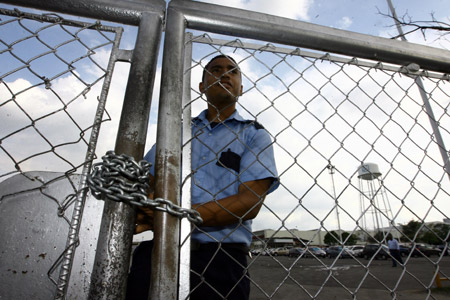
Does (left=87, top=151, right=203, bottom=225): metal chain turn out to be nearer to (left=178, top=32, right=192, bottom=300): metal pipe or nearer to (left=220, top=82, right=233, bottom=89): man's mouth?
(left=178, top=32, right=192, bottom=300): metal pipe

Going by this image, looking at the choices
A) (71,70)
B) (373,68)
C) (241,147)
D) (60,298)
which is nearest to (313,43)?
(373,68)

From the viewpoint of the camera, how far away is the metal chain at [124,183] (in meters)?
0.59

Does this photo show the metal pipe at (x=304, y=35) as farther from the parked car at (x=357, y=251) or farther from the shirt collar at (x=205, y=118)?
the parked car at (x=357, y=251)

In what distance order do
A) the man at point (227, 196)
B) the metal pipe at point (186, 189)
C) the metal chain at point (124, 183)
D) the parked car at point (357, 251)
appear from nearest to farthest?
1. the metal chain at point (124, 183)
2. the metal pipe at point (186, 189)
3. the man at point (227, 196)
4. the parked car at point (357, 251)

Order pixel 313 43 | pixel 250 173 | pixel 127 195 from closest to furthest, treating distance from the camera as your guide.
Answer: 1. pixel 127 195
2. pixel 313 43
3. pixel 250 173

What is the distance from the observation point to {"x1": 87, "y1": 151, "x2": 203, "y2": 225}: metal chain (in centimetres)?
59

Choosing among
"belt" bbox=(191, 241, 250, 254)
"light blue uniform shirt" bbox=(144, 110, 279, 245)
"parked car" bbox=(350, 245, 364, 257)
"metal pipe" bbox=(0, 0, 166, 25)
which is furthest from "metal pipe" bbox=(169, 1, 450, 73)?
"parked car" bbox=(350, 245, 364, 257)

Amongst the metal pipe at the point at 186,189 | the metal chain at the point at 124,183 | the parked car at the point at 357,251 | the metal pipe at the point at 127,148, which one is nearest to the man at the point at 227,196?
the metal pipe at the point at 186,189

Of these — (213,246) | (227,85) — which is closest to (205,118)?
(227,85)

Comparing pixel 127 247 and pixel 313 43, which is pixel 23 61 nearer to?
pixel 127 247

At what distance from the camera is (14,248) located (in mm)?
713

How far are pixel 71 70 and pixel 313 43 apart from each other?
2.94ft

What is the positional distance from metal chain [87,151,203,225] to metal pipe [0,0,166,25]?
503 mm

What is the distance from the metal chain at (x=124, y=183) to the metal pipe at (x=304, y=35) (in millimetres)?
563
